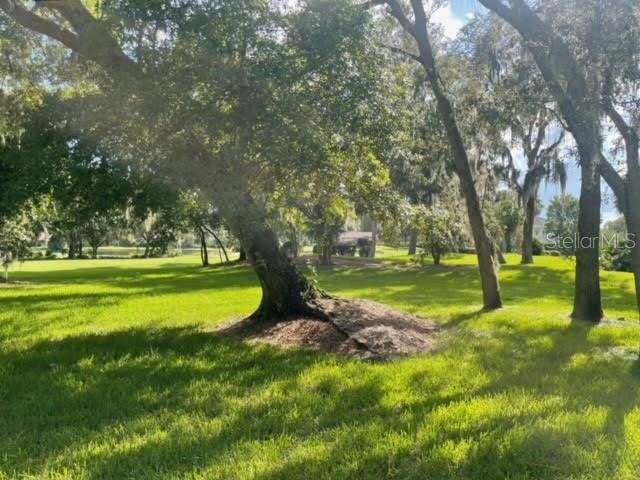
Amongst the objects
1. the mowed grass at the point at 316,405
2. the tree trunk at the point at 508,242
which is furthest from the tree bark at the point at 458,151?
the tree trunk at the point at 508,242

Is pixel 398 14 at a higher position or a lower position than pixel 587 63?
higher

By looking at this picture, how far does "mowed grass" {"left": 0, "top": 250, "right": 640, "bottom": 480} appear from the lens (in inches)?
111

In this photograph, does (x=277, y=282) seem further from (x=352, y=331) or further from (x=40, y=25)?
(x=40, y=25)

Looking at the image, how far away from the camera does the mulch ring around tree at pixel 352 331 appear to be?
5625 mm

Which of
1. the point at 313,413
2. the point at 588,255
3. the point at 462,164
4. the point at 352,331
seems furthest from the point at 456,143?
the point at 313,413

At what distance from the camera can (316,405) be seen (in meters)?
3.83

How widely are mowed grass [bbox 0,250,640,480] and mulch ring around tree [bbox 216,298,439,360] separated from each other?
0.33 metres

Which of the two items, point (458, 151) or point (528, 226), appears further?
point (528, 226)

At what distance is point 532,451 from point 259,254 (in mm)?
4702

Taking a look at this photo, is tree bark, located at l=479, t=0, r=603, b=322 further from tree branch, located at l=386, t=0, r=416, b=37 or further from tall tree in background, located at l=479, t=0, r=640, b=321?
tree branch, located at l=386, t=0, r=416, b=37

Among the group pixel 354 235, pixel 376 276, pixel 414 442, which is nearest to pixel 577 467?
pixel 414 442

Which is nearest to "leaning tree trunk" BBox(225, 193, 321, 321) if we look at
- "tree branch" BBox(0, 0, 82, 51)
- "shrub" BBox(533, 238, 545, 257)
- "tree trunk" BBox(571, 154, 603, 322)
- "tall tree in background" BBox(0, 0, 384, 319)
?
"tall tree in background" BBox(0, 0, 384, 319)

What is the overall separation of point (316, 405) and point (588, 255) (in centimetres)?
547

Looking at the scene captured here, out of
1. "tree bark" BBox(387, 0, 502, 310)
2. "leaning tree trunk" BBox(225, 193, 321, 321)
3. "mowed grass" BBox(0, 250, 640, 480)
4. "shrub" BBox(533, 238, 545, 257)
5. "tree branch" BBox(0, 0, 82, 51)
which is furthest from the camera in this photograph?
"shrub" BBox(533, 238, 545, 257)
